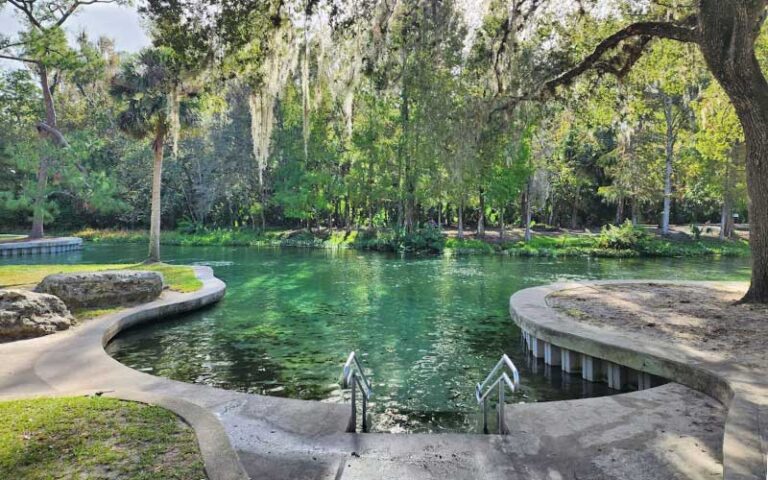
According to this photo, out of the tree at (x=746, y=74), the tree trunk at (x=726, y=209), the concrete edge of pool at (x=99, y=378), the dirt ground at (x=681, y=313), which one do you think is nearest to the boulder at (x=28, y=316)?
the concrete edge of pool at (x=99, y=378)

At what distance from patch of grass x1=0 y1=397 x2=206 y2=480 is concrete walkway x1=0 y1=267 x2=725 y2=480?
0.19 meters

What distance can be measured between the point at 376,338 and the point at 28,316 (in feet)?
21.9

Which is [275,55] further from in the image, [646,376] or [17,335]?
[646,376]

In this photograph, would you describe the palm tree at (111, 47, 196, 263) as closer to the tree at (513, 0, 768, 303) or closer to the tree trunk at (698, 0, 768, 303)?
the tree at (513, 0, 768, 303)

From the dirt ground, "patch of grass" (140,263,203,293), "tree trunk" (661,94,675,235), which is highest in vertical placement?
"tree trunk" (661,94,675,235)

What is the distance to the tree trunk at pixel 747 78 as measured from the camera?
8.79 m

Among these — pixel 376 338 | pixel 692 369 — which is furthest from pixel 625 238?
pixel 692 369

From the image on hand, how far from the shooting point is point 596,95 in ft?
49.8

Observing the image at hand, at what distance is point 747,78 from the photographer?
359 inches

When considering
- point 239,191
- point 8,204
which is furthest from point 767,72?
point 8,204

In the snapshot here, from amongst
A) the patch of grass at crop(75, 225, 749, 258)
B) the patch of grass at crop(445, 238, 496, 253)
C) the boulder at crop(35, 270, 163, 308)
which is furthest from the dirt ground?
the patch of grass at crop(445, 238, 496, 253)

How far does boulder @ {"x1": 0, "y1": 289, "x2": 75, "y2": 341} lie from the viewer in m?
8.77

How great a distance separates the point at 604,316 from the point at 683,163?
29.3m

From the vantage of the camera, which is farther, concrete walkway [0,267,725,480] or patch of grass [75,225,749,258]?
patch of grass [75,225,749,258]
